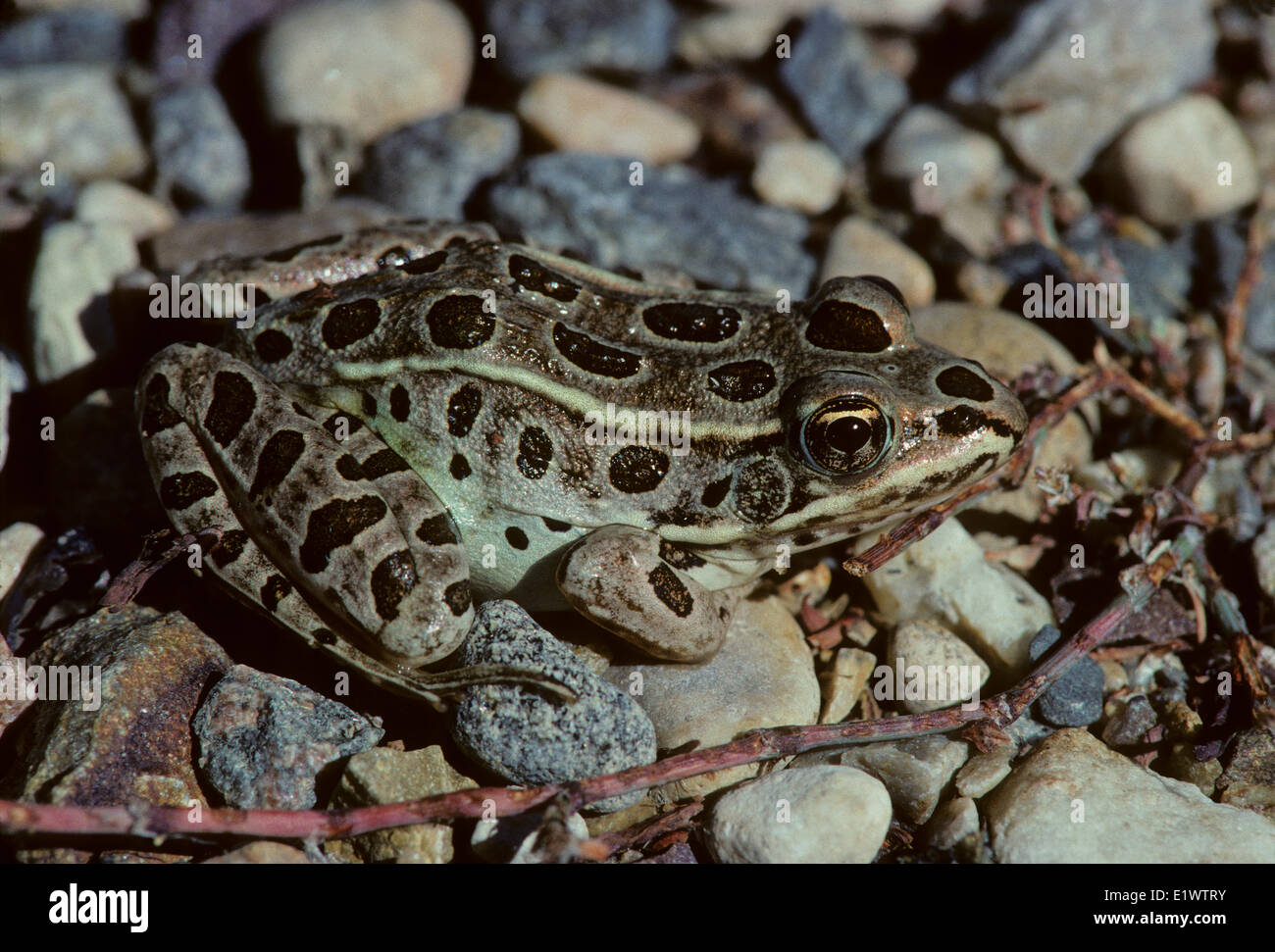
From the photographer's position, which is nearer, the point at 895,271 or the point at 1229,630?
the point at 1229,630

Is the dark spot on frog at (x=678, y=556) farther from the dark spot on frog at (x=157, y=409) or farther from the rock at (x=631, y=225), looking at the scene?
the dark spot on frog at (x=157, y=409)

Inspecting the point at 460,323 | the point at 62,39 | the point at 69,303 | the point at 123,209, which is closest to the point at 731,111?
the point at 460,323

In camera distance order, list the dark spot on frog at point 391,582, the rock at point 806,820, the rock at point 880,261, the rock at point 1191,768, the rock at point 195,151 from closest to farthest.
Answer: the rock at point 806,820 < the dark spot on frog at point 391,582 < the rock at point 1191,768 < the rock at point 880,261 < the rock at point 195,151

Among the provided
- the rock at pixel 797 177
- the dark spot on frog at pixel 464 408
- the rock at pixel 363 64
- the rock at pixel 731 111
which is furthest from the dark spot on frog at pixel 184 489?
the rock at pixel 731 111

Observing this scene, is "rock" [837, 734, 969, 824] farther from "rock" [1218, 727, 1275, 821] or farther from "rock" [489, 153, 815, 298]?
"rock" [489, 153, 815, 298]

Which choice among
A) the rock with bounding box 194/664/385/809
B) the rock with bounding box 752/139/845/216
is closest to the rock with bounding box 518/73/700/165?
the rock with bounding box 752/139/845/216
